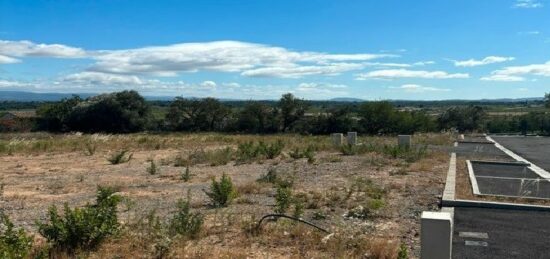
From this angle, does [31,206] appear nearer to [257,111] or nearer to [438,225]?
[438,225]

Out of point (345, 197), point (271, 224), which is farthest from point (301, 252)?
point (345, 197)

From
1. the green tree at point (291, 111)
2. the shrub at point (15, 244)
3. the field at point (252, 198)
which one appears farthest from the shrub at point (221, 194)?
the green tree at point (291, 111)

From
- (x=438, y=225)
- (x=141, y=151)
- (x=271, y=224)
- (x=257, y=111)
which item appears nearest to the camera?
(x=438, y=225)

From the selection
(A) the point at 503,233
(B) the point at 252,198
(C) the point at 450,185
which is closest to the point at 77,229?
(B) the point at 252,198

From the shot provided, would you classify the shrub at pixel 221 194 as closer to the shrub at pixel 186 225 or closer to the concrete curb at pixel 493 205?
the shrub at pixel 186 225

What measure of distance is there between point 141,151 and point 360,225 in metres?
20.3

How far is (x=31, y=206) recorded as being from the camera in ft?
32.3

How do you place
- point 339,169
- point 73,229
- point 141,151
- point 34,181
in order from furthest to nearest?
point 141,151
point 339,169
point 34,181
point 73,229

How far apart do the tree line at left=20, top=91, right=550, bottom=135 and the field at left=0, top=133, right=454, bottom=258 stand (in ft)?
85.0

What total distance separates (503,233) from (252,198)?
16.3ft

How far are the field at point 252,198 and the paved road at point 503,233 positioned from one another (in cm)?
66

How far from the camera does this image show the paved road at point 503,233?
6.30 metres

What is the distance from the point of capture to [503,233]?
7293 mm

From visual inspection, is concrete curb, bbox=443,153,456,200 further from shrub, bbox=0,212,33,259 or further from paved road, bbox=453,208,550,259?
shrub, bbox=0,212,33,259
